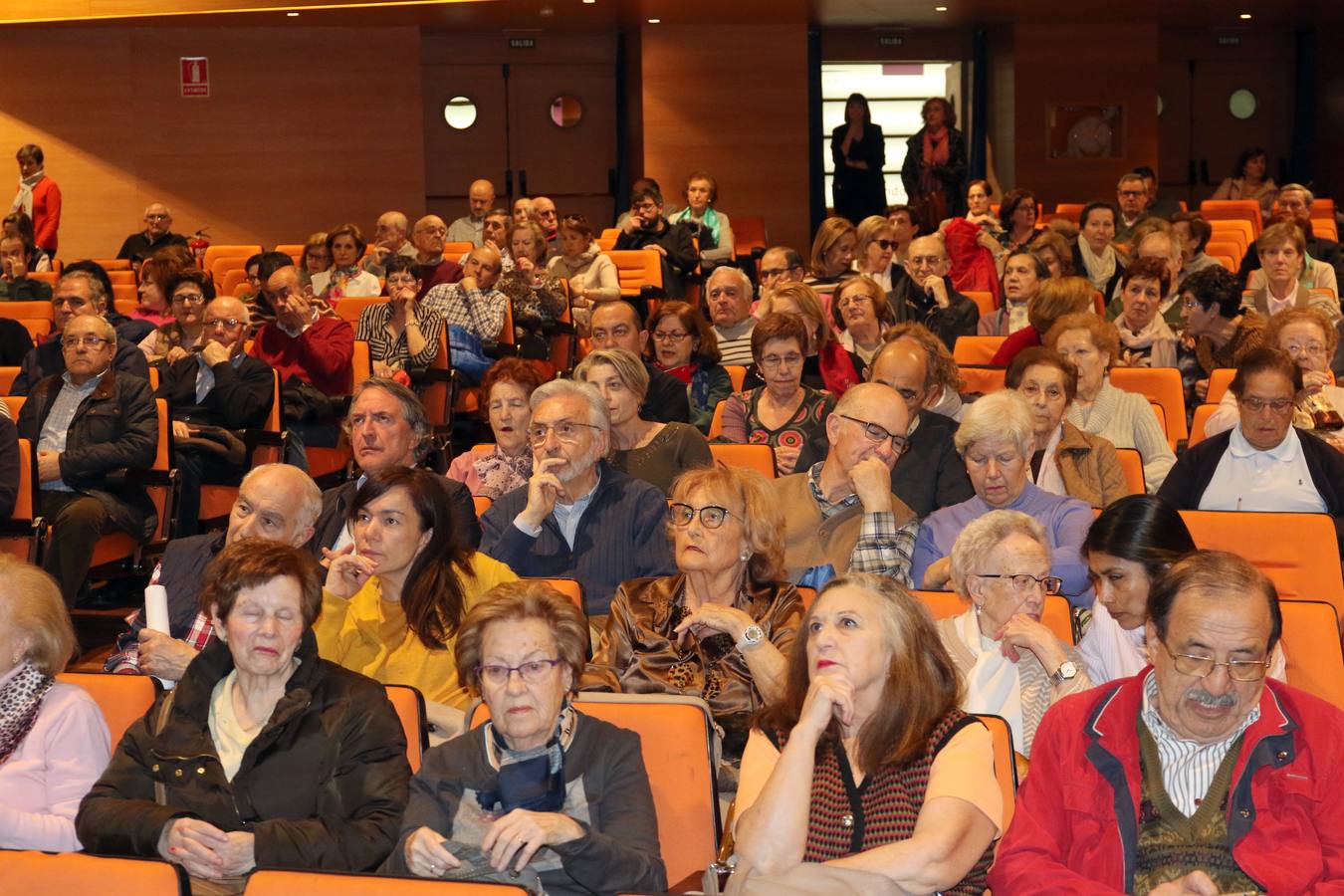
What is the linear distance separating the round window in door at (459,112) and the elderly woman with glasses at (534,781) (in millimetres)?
11914

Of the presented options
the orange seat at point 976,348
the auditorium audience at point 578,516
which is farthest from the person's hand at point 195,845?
the orange seat at point 976,348

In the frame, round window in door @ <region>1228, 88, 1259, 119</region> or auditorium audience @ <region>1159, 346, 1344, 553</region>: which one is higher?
round window in door @ <region>1228, 88, 1259, 119</region>

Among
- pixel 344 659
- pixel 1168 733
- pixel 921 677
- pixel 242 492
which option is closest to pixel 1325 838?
pixel 1168 733

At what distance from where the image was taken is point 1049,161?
13789 millimetres

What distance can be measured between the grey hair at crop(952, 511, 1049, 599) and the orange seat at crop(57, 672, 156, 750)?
159 centimetres

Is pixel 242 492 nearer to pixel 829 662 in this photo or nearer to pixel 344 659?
pixel 344 659

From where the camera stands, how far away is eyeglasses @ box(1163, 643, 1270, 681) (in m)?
2.37

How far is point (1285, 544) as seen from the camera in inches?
149

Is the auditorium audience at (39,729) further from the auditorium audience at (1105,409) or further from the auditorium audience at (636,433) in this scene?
the auditorium audience at (1105,409)

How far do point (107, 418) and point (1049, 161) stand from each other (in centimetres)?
1022

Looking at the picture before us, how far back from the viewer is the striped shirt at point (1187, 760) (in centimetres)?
243

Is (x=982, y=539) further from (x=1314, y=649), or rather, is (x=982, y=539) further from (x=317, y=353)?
(x=317, y=353)

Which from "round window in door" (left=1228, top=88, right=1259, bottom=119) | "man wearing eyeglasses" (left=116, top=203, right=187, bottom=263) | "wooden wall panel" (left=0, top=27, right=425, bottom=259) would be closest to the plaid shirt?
"man wearing eyeglasses" (left=116, top=203, right=187, bottom=263)

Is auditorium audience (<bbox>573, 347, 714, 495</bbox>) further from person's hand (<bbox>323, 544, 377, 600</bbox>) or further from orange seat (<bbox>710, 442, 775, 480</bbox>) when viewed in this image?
person's hand (<bbox>323, 544, 377, 600</bbox>)
